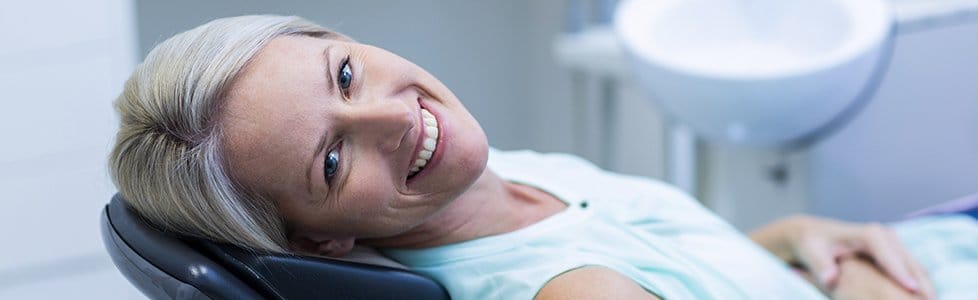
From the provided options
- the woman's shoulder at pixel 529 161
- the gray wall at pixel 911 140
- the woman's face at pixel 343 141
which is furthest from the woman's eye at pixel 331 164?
the gray wall at pixel 911 140

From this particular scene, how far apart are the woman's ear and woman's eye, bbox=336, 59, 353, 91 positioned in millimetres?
146

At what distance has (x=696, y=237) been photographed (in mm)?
1167

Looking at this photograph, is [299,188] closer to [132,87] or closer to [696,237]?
[132,87]

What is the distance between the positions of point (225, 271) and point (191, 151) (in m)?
0.12

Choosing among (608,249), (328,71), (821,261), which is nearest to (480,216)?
(608,249)

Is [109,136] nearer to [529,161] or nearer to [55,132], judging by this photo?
[55,132]

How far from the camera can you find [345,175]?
87cm

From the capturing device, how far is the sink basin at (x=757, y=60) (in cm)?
163

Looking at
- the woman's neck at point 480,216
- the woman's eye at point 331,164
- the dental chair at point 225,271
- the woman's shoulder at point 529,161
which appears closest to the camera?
the dental chair at point 225,271

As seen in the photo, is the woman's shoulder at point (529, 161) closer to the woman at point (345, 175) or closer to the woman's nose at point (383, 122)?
the woman at point (345, 175)

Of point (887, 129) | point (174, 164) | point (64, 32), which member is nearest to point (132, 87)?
point (174, 164)

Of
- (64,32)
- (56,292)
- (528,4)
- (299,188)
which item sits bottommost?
(56,292)

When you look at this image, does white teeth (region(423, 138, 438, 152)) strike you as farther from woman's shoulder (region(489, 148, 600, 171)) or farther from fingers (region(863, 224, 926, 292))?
fingers (region(863, 224, 926, 292))

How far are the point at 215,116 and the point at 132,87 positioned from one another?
0.10 m
